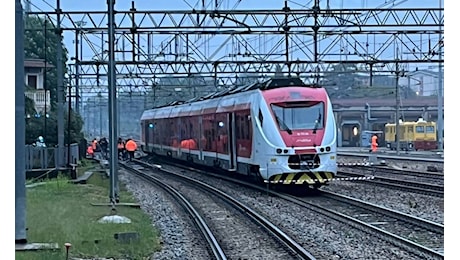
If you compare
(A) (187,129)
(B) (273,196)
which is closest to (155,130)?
(A) (187,129)

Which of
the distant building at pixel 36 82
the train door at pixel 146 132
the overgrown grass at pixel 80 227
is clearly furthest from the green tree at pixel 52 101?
the overgrown grass at pixel 80 227

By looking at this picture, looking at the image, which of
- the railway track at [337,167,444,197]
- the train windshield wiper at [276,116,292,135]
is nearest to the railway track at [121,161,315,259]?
the train windshield wiper at [276,116,292,135]

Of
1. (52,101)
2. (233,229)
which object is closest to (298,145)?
(233,229)

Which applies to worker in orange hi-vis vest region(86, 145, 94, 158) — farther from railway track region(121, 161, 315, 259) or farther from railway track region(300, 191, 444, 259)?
railway track region(300, 191, 444, 259)

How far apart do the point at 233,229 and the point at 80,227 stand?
256 cm

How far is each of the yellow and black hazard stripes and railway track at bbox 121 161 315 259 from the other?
124cm

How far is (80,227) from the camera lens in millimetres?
12328

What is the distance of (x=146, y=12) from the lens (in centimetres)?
2439

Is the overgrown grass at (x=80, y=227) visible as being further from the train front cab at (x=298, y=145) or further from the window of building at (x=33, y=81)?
the window of building at (x=33, y=81)

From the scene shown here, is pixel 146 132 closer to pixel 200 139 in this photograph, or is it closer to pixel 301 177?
pixel 200 139

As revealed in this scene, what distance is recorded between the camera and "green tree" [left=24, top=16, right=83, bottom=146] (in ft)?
99.8

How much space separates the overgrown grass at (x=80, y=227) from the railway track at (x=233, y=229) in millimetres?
956
